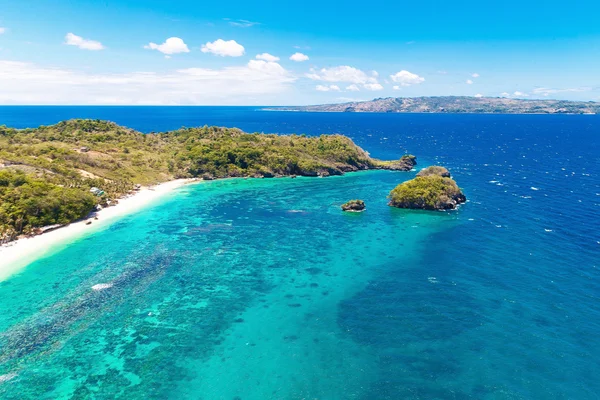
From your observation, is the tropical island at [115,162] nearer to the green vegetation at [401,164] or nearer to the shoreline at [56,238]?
the green vegetation at [401,164]

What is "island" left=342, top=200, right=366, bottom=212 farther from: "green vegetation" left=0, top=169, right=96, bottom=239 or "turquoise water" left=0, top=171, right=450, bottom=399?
"green vegetation" left=0, top=169, right=96, bottom=239

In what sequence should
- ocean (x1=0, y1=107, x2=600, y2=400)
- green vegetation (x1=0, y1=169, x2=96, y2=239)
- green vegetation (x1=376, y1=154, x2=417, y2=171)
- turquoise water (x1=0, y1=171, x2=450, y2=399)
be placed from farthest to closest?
green vegetation (x1=376, y1=154, x2=417, y2=171) → green vegetation (x1=0, y1=169, x2=96, y2=239) → turquoise water (x1=0, y1=171, x2=450, y2=399) → ocean (x1=0, y1=107, x2=600, y2=400)

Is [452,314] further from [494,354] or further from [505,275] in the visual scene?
[505,275]

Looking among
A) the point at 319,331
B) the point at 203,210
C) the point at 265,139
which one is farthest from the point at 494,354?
the point at 265,139

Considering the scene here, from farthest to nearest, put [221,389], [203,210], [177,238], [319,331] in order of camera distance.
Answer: [203,210] → [177,238] → [319,331] → [221,389]

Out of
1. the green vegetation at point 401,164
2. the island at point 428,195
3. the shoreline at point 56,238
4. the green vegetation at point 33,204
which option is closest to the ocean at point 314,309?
the shoreline at point 56,238

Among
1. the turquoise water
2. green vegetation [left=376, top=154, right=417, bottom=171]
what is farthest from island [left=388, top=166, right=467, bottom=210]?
green vegetation [left=376, top=154, right=417, bottom=171]
